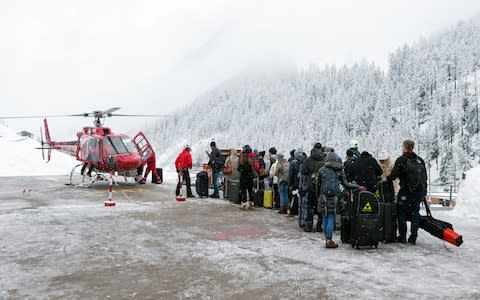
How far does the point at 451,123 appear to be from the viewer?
120m

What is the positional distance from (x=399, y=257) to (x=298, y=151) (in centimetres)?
439

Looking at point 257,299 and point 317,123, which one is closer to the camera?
point 257,299

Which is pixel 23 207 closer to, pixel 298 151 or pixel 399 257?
pixel 298 151

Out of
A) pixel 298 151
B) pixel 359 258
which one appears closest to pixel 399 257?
pixel 359 258

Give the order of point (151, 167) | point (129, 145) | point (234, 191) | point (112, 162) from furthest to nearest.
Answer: point (151, 167) < point (129, 145) < point (112, 162) < point (234, 191)

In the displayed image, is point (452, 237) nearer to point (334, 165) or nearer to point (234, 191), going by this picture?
point (334, 165)

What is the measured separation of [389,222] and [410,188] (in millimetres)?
753

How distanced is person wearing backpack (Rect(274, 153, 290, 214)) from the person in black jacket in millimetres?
2881

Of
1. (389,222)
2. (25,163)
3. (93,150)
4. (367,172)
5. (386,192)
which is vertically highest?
(93,150)

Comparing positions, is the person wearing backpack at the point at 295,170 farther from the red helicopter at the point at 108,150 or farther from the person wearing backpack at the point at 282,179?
the red helicopter at the point at 108,150

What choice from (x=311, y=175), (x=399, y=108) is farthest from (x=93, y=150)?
(x=399, y=108)

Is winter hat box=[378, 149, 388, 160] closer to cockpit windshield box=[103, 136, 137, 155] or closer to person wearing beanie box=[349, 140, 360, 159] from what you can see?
person wearing beanie box=[349, 140, 360, 159]

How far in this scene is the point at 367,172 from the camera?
828 cm

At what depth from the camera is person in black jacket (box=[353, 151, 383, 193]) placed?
828 cm
